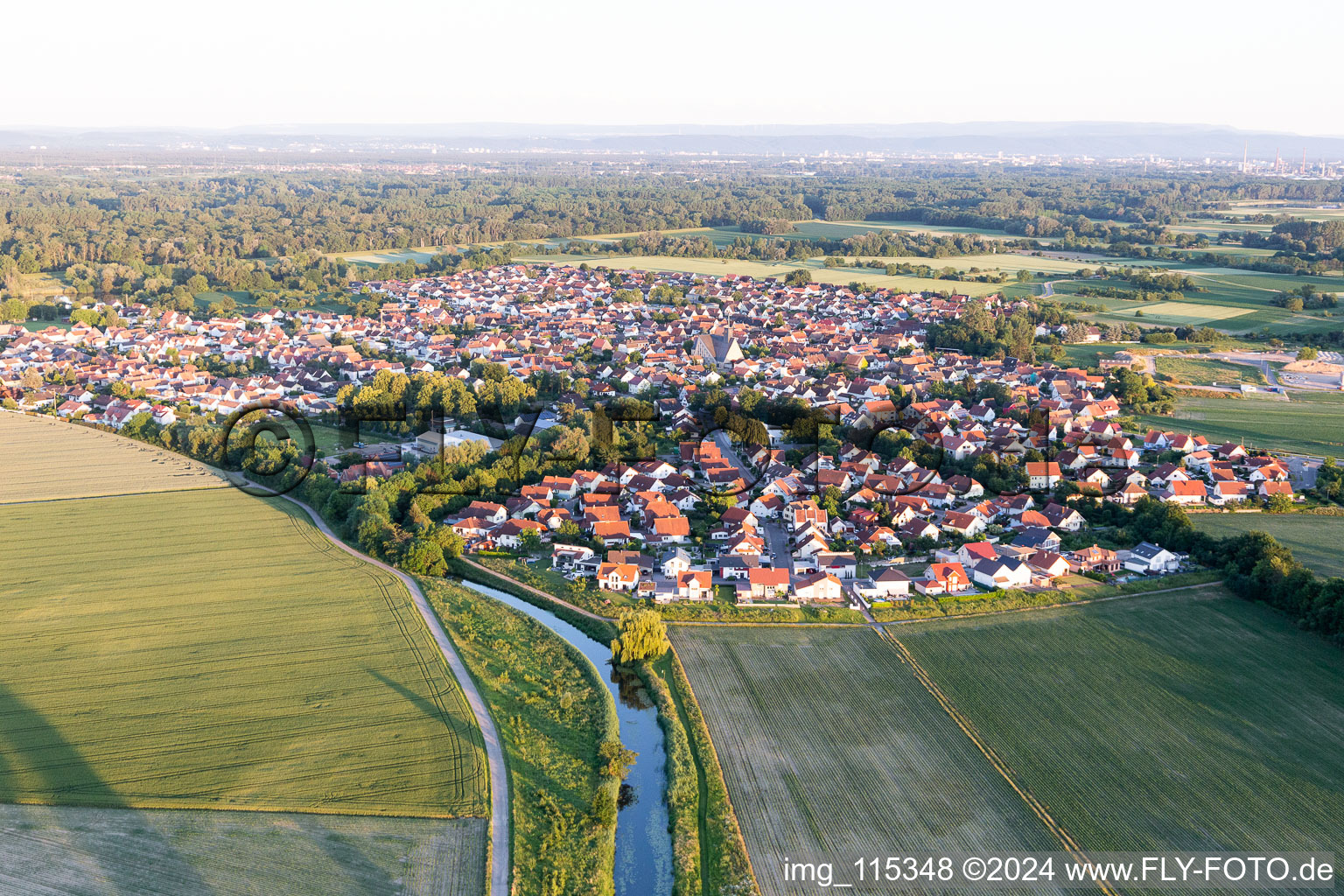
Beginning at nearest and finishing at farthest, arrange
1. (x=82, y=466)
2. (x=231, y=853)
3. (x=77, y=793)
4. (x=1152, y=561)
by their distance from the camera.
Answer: (x=231, y=853) < (x=77, y=793) < (x=1152, y=561) < (x=82, y=466)

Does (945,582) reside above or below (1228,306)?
below

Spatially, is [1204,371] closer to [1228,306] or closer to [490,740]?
[1228,306]

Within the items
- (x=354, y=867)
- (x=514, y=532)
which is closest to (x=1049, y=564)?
(x=514, y=532)

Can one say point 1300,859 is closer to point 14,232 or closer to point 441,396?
point 441,396

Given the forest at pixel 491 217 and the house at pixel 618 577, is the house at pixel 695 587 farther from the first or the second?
the forest at pixel 491 217

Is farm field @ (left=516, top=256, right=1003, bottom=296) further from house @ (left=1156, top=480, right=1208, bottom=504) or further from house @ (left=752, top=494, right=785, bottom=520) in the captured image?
house @ (left=752, top=494, right=785, bottom=520)

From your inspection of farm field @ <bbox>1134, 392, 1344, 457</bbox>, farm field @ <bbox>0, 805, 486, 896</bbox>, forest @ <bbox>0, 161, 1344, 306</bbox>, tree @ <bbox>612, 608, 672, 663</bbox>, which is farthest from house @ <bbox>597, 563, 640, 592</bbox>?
forest @ <bbox>0, 161, 1344, 306</bbox>

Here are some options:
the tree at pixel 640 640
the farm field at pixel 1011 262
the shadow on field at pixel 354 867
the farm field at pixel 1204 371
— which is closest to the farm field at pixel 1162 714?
the tree at pixel 640 640
